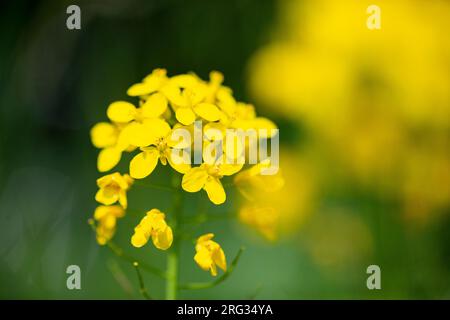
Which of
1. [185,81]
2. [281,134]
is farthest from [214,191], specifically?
[281,134]

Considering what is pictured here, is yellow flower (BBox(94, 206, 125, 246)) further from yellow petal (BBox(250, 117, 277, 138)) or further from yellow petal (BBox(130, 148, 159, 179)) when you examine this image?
yellow petal (BBox(250, 117, 277, 138))

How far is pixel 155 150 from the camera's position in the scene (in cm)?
125

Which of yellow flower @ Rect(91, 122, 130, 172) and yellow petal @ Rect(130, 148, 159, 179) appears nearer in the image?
yellow petal @ Rect(130, 148, 159, 179)

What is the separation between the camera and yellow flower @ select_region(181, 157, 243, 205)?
4.02 feet

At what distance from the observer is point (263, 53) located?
2535 millimetres

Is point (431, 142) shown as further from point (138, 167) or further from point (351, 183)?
point (138, 167)

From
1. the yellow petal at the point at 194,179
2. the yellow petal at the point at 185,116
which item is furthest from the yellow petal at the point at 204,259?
the yellow petal at the point at 185,116

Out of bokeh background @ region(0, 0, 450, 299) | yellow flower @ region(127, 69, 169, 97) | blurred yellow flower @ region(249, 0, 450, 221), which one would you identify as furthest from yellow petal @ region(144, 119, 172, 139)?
blurred yellow flower @ region(249, 0, 450, 221)

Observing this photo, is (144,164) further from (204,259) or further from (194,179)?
(204,259)

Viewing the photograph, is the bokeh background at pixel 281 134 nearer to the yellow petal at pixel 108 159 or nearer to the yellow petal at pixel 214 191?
the yellow petal at pixel 108 159

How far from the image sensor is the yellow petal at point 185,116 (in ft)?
4.07

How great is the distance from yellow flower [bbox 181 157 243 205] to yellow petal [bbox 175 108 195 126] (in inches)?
3.1

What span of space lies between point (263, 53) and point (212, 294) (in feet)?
3.01

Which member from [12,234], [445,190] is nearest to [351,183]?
[445,190]
